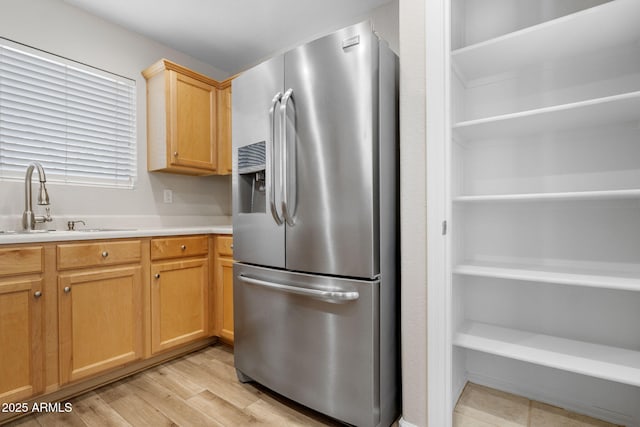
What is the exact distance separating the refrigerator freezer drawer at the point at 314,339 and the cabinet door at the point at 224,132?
1.33 metres

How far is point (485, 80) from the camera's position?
1813 millimetres

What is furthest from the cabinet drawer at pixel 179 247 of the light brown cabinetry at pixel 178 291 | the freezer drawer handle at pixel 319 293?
the freezer drawer handle at pixel 319 293

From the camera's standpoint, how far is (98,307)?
6.12 ft

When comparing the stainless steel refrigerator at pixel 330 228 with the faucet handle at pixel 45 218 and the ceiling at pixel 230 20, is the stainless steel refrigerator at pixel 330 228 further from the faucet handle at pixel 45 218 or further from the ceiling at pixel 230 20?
the faucet handle at pixel 45 218

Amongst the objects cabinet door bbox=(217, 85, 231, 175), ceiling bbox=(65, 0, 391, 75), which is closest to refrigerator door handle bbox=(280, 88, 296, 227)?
ceiling bbox=(65, 0, 391, 75)

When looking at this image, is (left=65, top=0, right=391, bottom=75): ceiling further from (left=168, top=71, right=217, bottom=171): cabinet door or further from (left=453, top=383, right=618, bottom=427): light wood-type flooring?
(left=453, top=383, right=618, bottom=427): light wood-type flooring

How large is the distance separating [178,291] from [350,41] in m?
1.95

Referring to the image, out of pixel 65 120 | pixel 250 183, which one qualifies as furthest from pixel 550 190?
pixel 65 120

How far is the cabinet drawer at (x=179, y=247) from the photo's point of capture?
213 centimetres

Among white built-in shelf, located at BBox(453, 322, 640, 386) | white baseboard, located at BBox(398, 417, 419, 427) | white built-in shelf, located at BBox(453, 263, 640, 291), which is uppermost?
white built-in shelf, located at BBox(453, 263, 640, 291)

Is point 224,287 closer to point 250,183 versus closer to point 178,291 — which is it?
point 178,291

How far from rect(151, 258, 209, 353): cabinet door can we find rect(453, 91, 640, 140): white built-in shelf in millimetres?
1989

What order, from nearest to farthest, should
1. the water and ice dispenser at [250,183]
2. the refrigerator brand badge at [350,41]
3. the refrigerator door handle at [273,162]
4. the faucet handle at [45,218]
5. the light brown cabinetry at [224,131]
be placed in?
the refrigerator brand badge at [350,41] → the refrigerator door handle at [273,162] → the water and ice dispenser at [250,183] → the faucet handle at [45,218] → the light brown cabinetry at [224,131]

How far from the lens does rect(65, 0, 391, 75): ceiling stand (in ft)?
7.47
